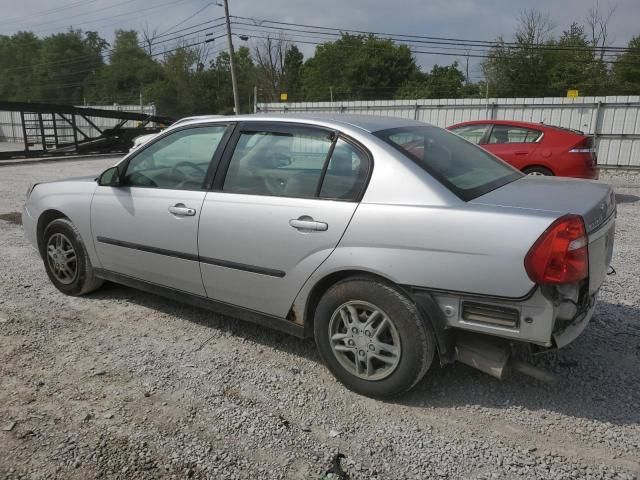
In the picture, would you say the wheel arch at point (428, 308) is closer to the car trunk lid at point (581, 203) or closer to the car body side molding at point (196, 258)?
the car body side molding at point (196, 258)

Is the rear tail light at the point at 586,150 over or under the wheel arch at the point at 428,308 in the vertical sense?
over

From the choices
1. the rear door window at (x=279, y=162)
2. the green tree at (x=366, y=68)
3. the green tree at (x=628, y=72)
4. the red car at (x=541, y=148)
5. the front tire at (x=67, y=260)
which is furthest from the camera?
the green tree at (x=366, y=68)

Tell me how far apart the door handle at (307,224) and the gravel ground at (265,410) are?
0.96m

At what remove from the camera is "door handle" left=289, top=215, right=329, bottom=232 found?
2.92 m

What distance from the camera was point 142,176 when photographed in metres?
3.93

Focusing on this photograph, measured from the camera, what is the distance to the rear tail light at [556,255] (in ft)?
7.74

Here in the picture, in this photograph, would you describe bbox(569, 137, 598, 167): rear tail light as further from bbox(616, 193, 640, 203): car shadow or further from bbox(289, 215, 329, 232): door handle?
bbox(289, 215, 329, 232): door handle

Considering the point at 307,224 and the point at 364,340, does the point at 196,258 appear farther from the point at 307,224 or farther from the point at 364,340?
the point at 364,340

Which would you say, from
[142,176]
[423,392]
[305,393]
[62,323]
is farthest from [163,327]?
[423,392]

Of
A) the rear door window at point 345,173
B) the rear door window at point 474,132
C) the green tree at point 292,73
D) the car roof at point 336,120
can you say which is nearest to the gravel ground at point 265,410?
the rear door window at point 345,173

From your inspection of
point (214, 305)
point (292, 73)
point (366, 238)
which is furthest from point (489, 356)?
point (292, 73)

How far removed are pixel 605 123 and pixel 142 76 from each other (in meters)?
57.2

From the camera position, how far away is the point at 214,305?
3.57 meters

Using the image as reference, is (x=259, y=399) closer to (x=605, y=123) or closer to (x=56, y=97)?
(x=605, y=123)
